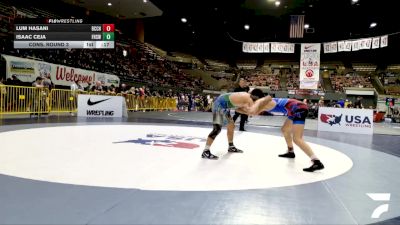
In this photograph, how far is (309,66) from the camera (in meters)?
15.8

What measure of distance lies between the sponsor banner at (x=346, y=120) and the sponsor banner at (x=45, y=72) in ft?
44.0

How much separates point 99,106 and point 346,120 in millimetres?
9769

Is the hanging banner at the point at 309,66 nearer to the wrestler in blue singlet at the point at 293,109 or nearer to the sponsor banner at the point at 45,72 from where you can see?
the wrestler in blue singlet at the point at 293,109

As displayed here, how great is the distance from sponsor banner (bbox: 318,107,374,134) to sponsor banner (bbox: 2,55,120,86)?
44.0 feet

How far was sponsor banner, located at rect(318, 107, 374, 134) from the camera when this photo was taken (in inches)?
429

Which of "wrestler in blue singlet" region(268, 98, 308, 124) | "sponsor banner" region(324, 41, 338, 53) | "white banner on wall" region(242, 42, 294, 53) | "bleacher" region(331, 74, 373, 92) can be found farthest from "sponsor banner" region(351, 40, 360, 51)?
"bleacher" region(331, 74, 373, 92)

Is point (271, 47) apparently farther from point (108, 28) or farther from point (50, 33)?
point (50, 33)

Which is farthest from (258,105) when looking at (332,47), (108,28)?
(332,47)

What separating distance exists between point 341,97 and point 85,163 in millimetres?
42511

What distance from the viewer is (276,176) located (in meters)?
3.74

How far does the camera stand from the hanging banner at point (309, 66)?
1535 centimetres

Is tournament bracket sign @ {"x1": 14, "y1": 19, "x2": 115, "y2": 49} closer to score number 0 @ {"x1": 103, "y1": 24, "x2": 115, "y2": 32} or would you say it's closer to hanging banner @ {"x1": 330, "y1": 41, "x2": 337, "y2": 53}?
score number 0 @ {"x1": 103, "y1": 24, "x2": 115, "y2": 32}

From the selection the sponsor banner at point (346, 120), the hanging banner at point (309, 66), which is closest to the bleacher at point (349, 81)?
the hanging banner at point (309, 66)

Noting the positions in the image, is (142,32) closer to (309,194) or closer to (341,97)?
(341,97)
